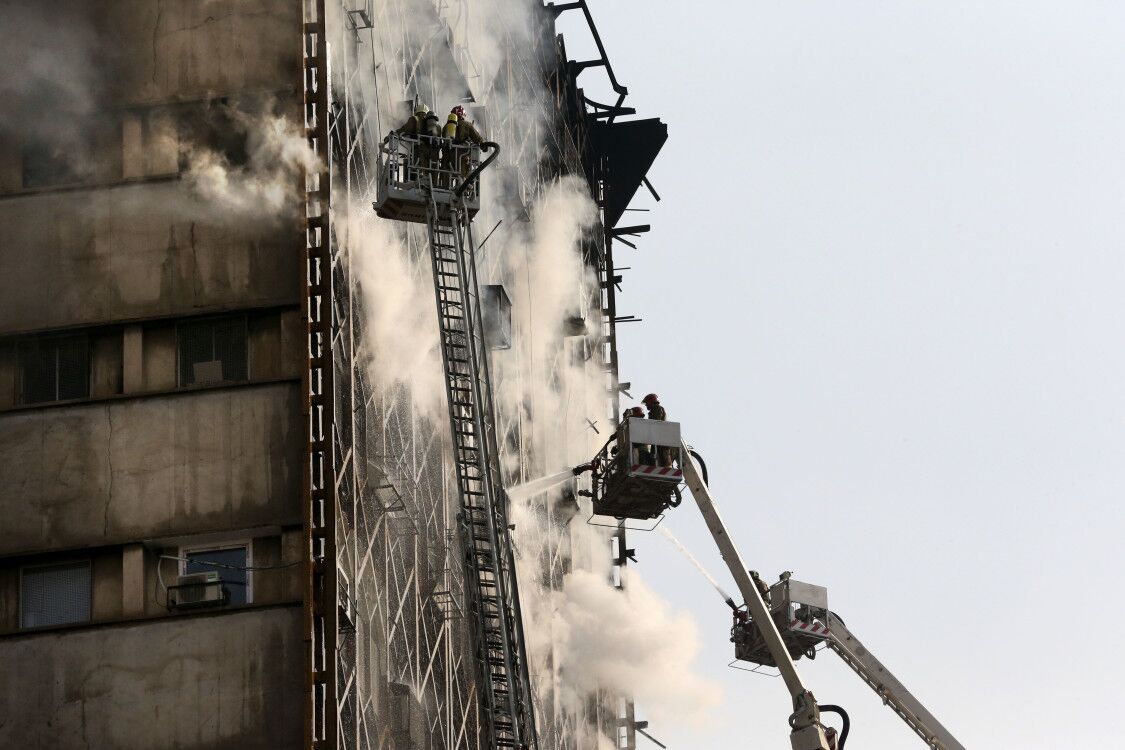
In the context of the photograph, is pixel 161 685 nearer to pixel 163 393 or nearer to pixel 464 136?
pixel 163 393

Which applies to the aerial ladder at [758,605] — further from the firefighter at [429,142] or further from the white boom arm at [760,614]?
the firefighter at [429,142]

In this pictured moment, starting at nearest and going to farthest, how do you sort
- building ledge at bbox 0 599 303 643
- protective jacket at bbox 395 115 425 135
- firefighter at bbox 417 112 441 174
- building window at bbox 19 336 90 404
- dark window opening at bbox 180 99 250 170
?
building ledge at bbox 0 599 303 643, protective jacket at bbox 395 115 425 135, firefighter at bbox 417 112 441 174, building window at bbox 19 336 90 404, dark window opening at bbox 180 99 250 170

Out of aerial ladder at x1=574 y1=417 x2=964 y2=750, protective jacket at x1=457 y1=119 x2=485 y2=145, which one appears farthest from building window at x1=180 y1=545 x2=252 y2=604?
aerial ladder at x1=574 y1=417 x2=964 y2=750

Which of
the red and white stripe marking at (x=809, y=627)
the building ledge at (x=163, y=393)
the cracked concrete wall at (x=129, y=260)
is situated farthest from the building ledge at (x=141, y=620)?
the red and white stripe marking at (x=809, y=627)

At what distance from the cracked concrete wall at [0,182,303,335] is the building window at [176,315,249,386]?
30 centimetres

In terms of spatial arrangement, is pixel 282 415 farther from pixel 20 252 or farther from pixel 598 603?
pixel 598 603

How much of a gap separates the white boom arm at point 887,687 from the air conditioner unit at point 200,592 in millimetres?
17000

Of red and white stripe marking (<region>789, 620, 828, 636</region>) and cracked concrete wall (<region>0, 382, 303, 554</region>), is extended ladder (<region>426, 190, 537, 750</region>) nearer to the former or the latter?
cracked concrete wall (<region>0, 382, 303, 554</region>)

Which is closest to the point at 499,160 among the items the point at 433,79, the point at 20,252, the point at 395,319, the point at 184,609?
the point at 433,79

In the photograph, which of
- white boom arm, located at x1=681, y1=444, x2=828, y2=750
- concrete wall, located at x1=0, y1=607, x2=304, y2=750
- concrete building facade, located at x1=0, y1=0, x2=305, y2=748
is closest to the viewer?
concrete wall, located at x1=0, y1=607, x2=304, y2=750

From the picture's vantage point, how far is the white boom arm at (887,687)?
3741 centimetres

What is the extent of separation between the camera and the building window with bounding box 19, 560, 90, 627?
85.0ft

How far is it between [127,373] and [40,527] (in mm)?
2454

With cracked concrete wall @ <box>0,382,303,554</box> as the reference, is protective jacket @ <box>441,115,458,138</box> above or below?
above
